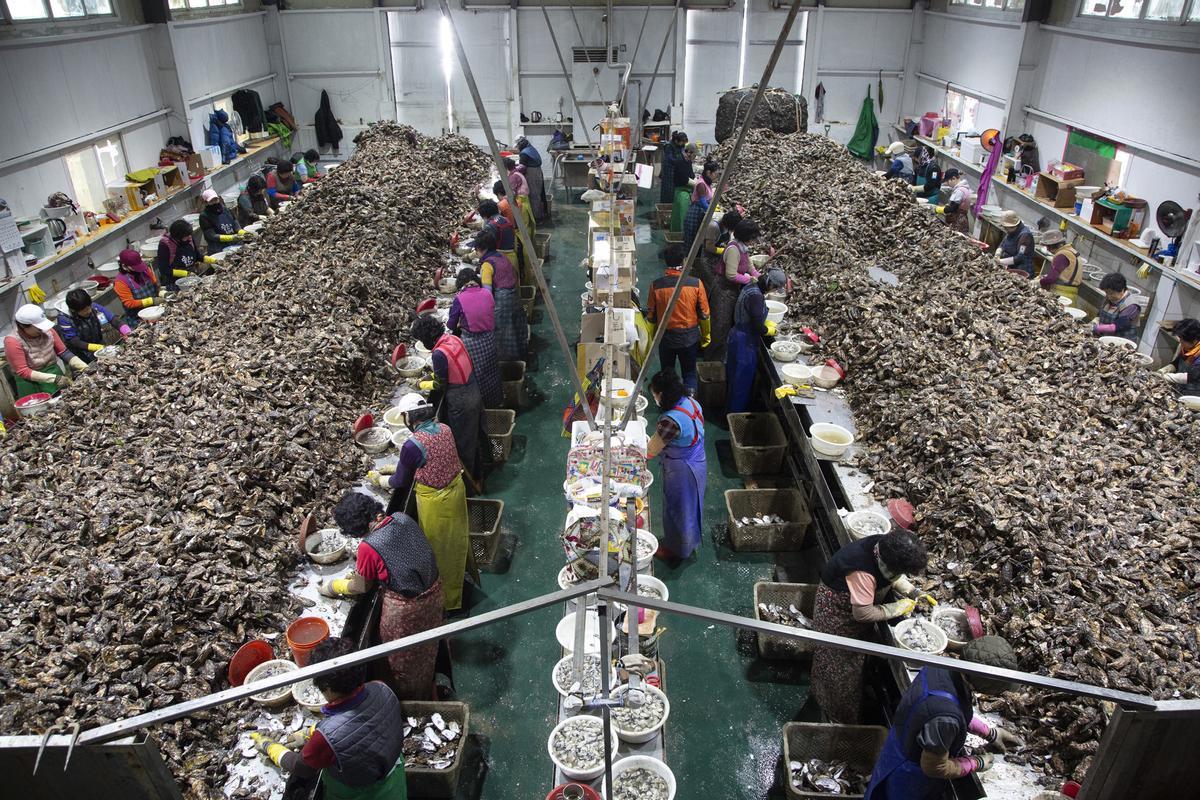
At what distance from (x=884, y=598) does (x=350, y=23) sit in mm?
19884

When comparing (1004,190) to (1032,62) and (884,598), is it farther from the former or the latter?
(884,598)

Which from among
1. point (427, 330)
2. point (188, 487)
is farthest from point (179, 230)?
point (188, 487)

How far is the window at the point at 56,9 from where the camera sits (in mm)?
10805

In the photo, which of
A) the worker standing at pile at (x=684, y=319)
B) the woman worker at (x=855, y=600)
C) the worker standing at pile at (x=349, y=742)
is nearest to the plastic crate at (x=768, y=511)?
the worker standing at pile at (x=684, y=319)

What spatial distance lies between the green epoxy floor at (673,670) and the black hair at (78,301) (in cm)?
490

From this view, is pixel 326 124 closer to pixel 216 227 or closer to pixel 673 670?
pixel 216 227

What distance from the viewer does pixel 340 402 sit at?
20.9 ft

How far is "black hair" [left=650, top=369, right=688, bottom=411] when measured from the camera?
18.3 feet

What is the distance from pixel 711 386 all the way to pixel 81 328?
278 inches


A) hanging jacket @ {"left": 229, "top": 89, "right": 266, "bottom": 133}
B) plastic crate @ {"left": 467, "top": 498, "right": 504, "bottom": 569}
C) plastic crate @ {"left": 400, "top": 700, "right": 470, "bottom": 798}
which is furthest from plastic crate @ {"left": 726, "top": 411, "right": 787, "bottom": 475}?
hanging jacket @ {"left": 229, "top": 89, "right": 266, "bottom": 133}

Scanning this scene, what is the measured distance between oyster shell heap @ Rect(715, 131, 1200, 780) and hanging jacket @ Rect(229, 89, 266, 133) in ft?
48.1

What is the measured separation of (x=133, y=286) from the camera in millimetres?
9828

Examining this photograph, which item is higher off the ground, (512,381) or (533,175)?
(533,175)

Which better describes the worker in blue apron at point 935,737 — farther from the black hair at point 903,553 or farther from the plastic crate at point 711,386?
the plastic crate at point 711,386
